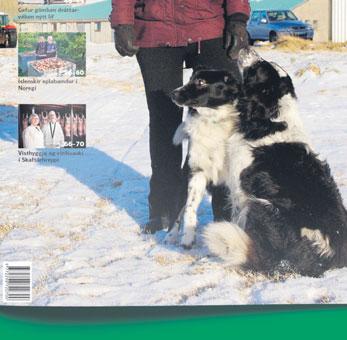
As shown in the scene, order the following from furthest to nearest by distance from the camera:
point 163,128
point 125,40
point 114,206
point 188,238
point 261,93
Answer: point 114,206 < point 163,128 < point 188,238 < point 125,40 < point 261,93

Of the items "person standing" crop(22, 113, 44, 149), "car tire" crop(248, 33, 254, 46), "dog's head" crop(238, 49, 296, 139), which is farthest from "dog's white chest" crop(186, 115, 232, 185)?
"person standing" crop(22, 113, 44, 149)

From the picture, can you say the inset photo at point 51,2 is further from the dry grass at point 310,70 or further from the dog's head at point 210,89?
the dry grass at point 310,70

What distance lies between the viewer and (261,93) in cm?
484

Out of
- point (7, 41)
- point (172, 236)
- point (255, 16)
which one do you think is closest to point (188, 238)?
point (172, 236)

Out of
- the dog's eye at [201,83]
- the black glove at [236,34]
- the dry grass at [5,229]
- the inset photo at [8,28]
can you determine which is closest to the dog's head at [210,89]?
the dog's eye at [201,83]

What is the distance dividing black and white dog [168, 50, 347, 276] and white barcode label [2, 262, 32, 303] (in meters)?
0.77

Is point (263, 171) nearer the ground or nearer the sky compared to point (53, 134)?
nearer the ground

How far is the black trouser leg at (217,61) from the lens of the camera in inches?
195

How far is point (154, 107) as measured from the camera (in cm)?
518

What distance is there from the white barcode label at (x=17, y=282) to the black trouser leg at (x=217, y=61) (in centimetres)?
92

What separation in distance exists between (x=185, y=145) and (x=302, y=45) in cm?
69

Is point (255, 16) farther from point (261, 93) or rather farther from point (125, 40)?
point (125, 40)

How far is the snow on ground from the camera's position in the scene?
184 inches

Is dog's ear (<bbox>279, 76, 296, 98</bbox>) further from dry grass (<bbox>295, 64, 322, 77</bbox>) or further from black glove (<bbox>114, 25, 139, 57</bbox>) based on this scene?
black glove (<bbox>114, 25, 139, 57</bbox>)
